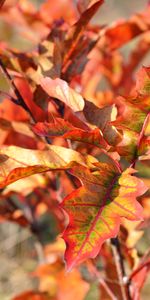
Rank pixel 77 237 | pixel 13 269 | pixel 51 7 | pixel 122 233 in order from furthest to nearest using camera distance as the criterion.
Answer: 1. pixel 13 269
2. pixel 51 7
3. pixel 122 233
4. pixel 77 237

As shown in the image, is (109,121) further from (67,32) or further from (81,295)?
(81,295)

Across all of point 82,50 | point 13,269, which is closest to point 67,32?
point 82,50

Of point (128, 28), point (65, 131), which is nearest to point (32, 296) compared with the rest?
point (128, 28)

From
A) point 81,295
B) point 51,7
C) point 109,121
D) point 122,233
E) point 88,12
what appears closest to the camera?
point 109,121

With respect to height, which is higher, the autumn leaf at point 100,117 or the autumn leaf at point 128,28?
the autumn leaf at point 100,117

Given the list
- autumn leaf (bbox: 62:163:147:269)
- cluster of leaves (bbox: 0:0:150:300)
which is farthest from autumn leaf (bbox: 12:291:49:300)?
autumn leaf (bbox: 62:163:147:269)

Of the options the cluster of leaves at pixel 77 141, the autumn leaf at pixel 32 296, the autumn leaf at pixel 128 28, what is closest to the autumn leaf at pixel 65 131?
the cluster of leaves at pixel 77 141

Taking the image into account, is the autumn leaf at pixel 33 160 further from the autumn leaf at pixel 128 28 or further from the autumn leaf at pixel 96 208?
the autumn leaf at pixel 128 28
